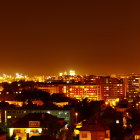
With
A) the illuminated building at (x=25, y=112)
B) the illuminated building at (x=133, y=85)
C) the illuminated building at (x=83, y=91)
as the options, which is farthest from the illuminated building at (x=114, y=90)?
the illuminated building at (x=25, y=112)

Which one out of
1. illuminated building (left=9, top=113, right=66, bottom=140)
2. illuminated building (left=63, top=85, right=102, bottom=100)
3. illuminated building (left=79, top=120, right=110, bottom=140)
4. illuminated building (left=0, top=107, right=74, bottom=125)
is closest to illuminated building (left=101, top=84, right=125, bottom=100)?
illuminated building (left=63, top=85, right=102, bottom=100)

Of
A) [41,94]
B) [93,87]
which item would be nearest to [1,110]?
[41,94]

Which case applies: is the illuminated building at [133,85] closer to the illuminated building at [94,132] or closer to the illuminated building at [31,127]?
the illuminated building at [31,127]

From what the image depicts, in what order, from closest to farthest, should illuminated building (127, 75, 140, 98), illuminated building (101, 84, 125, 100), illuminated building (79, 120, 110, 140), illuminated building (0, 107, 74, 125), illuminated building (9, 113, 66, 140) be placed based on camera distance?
illuminated building (79, 120, 110, 140)
illuminated building (9, 113, 66, 140)
illuminated building (0, 107, 74, 125)
illuminated building (101, 84, 125, 100)
illuminated building (127, 75, 140, 98)

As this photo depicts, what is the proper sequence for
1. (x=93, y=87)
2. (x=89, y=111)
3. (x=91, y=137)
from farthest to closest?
(x=93, y=87) < (x=89, y=111) < (x=91, y=137)

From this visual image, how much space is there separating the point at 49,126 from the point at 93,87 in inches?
1014

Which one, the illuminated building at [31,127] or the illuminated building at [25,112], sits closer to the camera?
the illuminated building at [31,127]

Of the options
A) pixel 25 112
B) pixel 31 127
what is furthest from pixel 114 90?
pixel 31 127

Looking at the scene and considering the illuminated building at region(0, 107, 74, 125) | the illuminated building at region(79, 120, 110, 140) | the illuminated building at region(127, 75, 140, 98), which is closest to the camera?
the illuminated building at region(79, 120, 110, 140)

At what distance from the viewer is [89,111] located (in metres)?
16.8

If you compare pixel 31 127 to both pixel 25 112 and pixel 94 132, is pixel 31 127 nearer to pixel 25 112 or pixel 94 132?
pixel 94 132

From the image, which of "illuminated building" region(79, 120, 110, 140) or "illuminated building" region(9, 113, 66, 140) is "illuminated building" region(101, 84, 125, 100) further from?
"illuminated building" region(79, 120, 110, 140)

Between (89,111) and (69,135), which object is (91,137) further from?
(89,111)

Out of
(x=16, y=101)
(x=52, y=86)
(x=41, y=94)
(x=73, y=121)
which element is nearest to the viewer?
(x=73, y=121)
